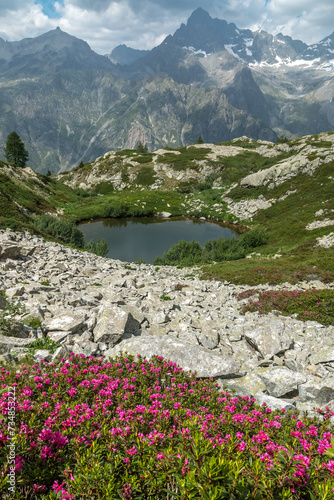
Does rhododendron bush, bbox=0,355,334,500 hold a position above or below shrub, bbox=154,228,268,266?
above

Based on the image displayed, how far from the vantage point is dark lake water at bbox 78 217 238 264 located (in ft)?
169

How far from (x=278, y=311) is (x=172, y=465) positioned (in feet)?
47.2

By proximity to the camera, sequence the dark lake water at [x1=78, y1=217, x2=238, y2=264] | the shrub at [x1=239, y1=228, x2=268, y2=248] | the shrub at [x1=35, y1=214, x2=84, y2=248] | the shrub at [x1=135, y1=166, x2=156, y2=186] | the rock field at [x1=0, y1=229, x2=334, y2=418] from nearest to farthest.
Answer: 1. the rock field at [x1=0, y1=229, x2=334, y2=418]
2. the shrub at [x1=35, y1=214, x2=84, y2=248]
3. the shrub at [x1=239, y1=228, x2=268, y2=248]
4. the dark lake water at [x1=78, y1=217, x2=238, y2=264]
5. the shrub at [x1=135, y1=166, x2=156, y2=186]

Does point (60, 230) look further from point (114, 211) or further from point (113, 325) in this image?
point (114, 211)

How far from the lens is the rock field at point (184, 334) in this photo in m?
7.94

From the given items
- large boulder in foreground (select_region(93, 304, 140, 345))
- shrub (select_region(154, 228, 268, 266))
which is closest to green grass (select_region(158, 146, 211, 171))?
shrub (select_region(154, 228, 268, 266))

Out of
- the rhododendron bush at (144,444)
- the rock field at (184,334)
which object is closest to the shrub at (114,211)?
the rock field at (184,334)

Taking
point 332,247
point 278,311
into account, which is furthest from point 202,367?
point 332,247

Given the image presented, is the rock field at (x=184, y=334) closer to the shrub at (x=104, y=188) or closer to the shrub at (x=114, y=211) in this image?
the shrub at (x=114, y=211)

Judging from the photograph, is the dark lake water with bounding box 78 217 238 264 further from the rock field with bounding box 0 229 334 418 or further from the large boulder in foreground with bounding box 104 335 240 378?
the large boulder in foreground with bounding box 104 335 240 378

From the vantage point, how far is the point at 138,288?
18.3 metres

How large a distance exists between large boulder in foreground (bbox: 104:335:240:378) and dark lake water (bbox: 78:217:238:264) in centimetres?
3681

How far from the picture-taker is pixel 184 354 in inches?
332

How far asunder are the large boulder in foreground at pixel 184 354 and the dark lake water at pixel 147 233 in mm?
36812
